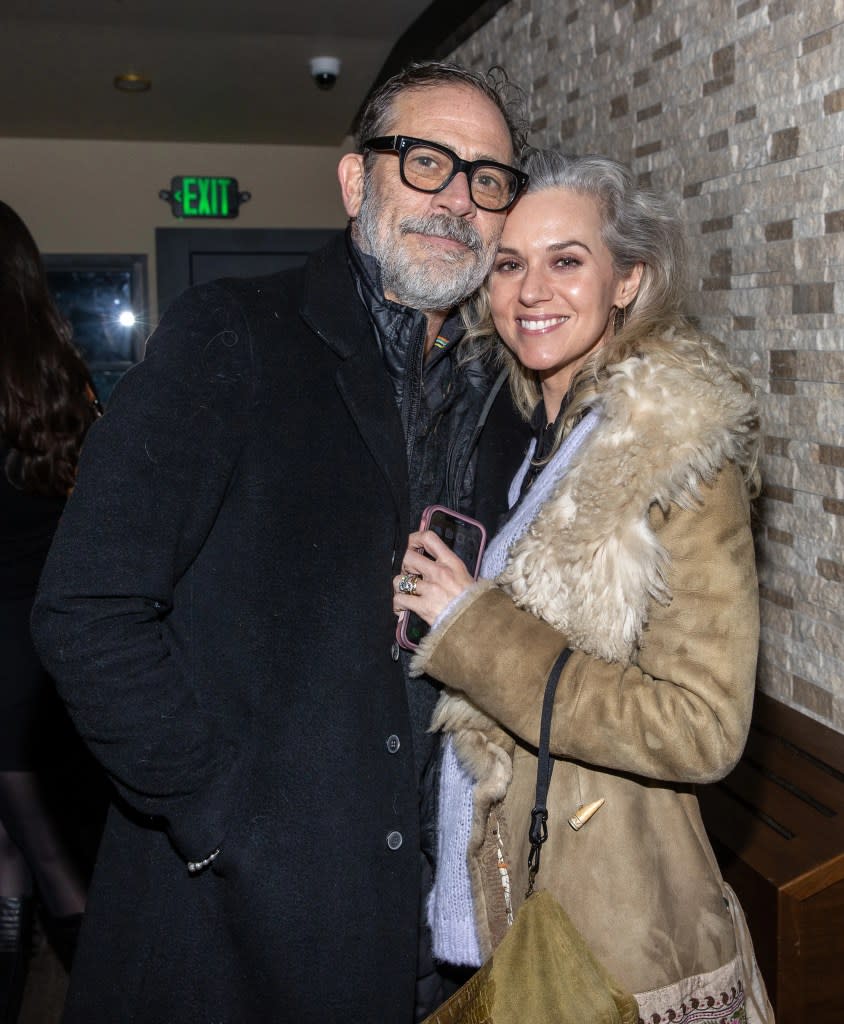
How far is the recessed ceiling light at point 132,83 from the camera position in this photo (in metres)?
4.66

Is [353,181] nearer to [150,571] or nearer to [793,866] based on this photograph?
[150,571]

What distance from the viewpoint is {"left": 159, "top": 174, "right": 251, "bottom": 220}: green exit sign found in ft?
20.3

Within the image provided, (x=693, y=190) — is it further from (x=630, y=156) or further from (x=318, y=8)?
(x=318, y=8)

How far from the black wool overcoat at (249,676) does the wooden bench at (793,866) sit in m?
0.56

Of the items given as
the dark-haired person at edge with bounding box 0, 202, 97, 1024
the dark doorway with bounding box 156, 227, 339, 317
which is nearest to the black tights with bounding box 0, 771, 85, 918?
the dark-haired person at edge with bounding box 0, 202, 97, 1024

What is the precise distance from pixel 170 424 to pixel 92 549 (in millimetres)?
187

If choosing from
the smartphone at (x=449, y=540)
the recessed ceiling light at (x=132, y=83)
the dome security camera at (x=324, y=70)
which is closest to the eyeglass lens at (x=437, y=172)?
the smartphone at (x=449, y=540)

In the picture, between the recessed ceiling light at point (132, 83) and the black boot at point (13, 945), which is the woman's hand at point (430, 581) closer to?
the black boot at point (13, 945)

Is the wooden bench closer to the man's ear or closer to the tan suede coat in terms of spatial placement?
the tan suede coat

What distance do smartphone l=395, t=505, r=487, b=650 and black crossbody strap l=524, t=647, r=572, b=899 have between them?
8.7 inches

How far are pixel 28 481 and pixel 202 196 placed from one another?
14.4 ft

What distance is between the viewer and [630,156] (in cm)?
249

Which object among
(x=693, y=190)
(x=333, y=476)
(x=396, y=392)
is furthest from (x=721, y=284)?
(x=333, y=476)

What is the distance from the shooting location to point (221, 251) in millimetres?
6324
